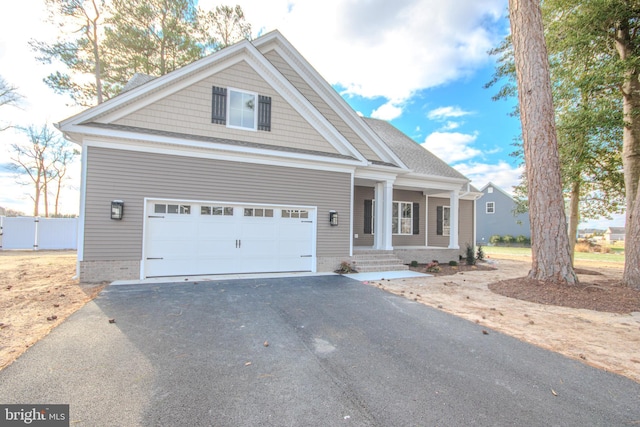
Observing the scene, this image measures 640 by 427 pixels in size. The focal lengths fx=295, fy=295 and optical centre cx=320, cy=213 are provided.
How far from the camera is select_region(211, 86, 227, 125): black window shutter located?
850 centimetres

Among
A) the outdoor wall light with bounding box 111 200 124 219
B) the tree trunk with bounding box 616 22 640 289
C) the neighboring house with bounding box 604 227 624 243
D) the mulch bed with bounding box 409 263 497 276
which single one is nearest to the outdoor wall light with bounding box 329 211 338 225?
the mulch bed with bounding box 409 263 497 276

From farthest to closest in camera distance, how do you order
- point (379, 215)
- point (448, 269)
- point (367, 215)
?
1. point (367, 215)
2. point (448, 269)
3. point (379, 215)

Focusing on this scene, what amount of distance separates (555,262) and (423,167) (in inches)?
262

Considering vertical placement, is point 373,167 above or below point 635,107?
below

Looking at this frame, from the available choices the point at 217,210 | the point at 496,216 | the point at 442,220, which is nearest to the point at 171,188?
the point at 217,210

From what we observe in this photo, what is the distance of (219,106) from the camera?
859 cm

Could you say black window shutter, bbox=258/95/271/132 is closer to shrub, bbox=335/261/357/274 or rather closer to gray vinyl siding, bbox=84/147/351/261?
gray vinyl siding, bbox=84/147/351/261

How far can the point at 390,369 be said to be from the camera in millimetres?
3160

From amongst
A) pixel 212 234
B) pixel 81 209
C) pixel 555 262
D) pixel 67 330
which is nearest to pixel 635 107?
pixel 555 262

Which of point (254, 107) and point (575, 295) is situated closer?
point (575, 295)

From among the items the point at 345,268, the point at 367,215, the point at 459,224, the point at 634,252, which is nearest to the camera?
the point at 634,252

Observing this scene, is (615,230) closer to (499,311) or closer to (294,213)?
(499,311)

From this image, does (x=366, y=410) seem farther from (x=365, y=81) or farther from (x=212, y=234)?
(x=365, y=81)

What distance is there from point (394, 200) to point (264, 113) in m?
7.38
